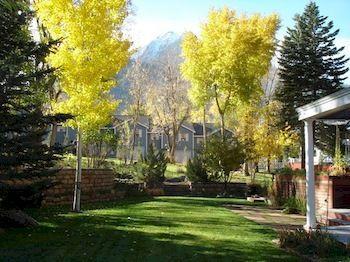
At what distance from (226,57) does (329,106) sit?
58.8 ft

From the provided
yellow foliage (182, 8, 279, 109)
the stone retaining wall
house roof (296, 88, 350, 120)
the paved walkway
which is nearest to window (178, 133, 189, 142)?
yellow foliage (182, 8, 279, 109)

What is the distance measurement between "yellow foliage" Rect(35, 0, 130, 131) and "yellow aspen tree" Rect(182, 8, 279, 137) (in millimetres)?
14863

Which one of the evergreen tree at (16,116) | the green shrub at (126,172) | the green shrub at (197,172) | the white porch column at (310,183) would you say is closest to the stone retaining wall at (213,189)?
the green shrub at (197,172)

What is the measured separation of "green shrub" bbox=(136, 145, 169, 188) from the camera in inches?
990

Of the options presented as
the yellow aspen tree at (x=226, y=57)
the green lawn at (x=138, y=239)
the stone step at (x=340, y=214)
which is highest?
the yellow aspen tree at (x=226, y=57)

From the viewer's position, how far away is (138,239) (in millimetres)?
9117

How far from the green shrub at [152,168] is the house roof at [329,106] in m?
13.8

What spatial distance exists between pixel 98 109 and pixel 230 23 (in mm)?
18070

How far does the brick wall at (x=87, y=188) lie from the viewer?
641 inches

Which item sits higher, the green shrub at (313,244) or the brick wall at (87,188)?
the brick wall at (87,188)

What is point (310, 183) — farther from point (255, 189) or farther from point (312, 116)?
point (255, 189)

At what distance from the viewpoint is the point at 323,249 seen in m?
8.01

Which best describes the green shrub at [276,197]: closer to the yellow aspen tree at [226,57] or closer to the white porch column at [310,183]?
the white porch column at [310,183]

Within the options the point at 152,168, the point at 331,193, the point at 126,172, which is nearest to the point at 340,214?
the point at 331,193
